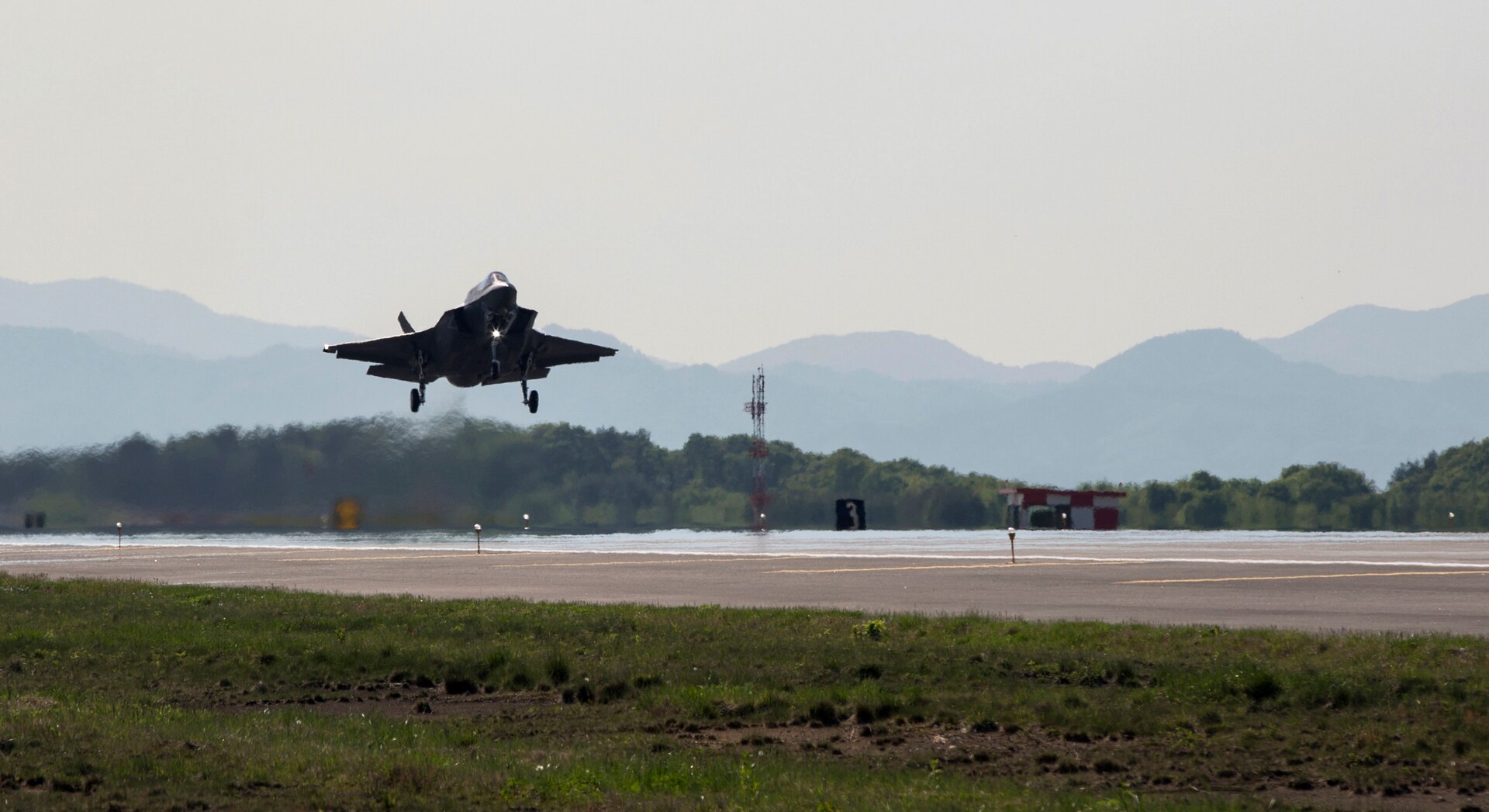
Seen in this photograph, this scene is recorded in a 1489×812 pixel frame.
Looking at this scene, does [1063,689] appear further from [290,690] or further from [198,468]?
[198,468]

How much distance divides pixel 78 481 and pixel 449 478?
69.8 feet

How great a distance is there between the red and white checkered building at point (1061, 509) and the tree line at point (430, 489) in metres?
8.50

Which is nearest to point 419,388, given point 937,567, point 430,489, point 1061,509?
point 430,489

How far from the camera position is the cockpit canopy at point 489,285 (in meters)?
56.0

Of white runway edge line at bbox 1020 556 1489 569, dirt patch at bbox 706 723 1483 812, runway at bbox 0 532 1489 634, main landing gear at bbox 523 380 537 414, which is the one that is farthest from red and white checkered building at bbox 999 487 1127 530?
dirt patch at bbox 706 723 1483 812

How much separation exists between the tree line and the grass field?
61.3 m

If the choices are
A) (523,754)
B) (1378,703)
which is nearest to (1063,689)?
(1378,703)

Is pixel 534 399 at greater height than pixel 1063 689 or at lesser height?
greater

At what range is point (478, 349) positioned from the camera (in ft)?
201

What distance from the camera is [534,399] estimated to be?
214 feet

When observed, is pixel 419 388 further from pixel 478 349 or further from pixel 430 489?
pixel 430 489

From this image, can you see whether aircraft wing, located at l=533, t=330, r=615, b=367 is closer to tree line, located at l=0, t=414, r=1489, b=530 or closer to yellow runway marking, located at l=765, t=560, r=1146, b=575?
tree line, located at l=0, t=414, r=1489, b=530

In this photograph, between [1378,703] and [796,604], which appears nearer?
[1378,703]

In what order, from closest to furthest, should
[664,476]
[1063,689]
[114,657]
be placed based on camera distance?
[1063,689] → [114,657] → [664,476]
